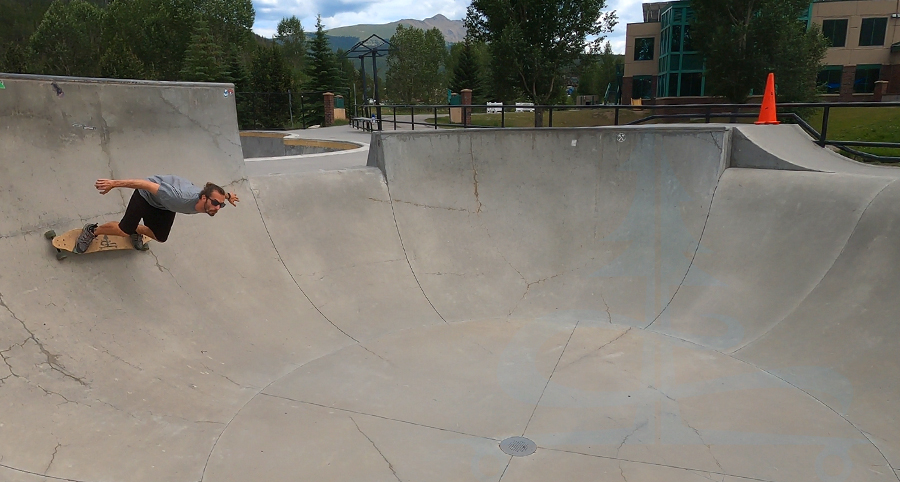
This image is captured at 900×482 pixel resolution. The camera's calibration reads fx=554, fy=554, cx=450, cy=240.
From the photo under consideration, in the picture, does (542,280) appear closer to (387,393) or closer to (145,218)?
(387,393)

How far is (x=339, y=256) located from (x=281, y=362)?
1.70m

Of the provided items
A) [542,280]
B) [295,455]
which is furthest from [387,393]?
[542,280]

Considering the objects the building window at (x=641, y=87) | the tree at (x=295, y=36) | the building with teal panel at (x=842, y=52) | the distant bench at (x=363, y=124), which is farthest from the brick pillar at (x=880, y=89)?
the tree at (x=295, y=36)

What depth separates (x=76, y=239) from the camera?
4.57 metres

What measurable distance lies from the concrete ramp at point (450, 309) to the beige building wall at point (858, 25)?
4062cm

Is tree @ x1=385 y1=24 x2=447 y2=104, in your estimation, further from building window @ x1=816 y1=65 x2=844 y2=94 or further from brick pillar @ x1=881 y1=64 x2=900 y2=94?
brick pillar @ x1=881 y1=64 x2=900 y2=94

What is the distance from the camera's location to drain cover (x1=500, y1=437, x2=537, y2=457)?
152 inches

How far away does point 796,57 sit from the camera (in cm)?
2741

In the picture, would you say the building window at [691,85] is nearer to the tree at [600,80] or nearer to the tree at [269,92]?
the tree at [269,92]

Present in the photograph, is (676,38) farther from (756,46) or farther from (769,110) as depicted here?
(769,110)

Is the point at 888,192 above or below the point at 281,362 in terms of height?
above

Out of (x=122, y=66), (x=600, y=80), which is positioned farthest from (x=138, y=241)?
(x=600, y=80)

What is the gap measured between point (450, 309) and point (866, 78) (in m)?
46.7

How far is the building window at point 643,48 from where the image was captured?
4513 centimetres
